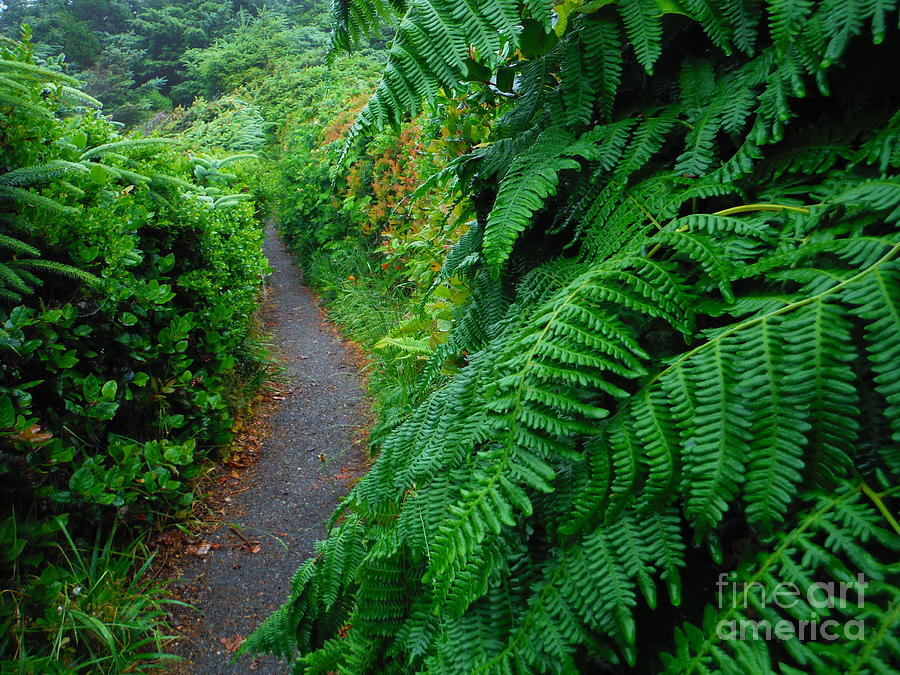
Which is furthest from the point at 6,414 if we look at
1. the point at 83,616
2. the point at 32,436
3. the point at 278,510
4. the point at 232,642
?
the point at 278,510

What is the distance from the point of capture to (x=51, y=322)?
2324 mm

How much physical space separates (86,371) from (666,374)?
9.93 feet

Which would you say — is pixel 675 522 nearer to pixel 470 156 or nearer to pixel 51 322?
pixel 470 156

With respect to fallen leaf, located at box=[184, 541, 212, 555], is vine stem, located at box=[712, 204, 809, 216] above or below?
above

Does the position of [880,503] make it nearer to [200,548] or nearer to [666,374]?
[666,374]

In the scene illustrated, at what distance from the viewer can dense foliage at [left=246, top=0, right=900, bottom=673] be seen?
599 mm

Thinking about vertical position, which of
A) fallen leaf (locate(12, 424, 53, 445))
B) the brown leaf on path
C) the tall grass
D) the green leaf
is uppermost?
the green leaf

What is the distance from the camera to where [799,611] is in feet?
1.78

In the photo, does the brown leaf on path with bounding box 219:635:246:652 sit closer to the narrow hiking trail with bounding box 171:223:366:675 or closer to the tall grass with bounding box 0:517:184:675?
the narrow hiking trail with bounding box 171:223:366:675

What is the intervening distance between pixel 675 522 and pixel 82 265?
3.03m

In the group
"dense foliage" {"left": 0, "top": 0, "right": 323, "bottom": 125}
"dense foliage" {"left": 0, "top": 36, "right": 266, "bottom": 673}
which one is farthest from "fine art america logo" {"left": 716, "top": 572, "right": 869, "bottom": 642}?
"dense foliage" {"left": 0, "top": 0, "right": 323, "bottom": 125}

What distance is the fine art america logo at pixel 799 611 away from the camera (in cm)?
52

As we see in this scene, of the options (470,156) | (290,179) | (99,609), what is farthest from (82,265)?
(290,179)

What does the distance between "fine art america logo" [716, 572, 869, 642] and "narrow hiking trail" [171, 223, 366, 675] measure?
2.37m
